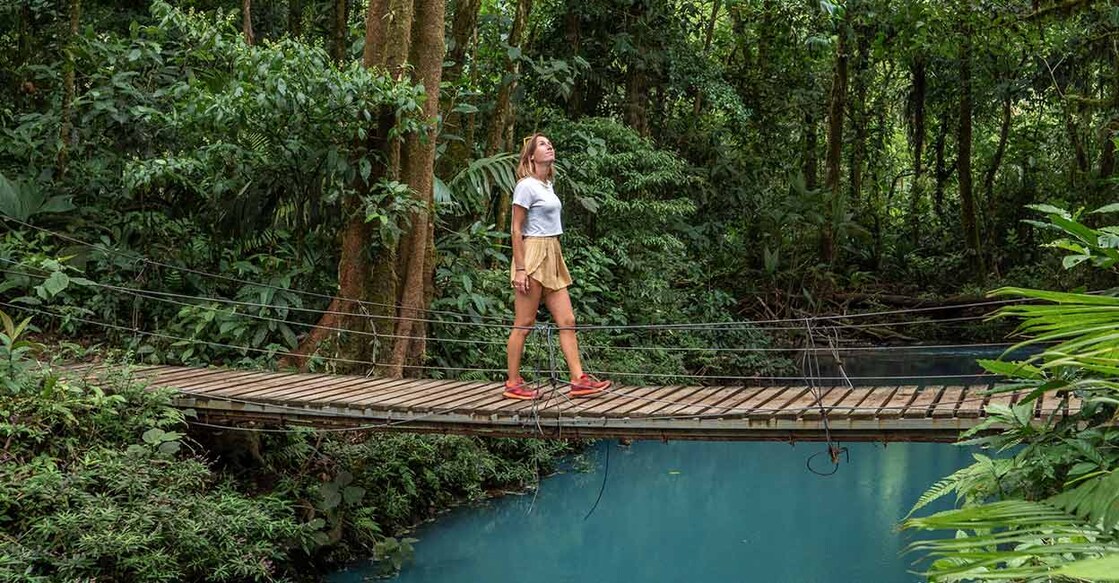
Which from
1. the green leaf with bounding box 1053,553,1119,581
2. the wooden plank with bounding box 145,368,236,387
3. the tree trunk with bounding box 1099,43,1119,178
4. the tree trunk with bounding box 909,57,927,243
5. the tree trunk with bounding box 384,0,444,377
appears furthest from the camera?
the tree trunk with bounding box 909,57,927,243

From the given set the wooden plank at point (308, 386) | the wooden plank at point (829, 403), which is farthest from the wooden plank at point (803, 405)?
the wooden plank at point (308, 386)

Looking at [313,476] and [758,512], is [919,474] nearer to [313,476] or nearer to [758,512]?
[758,512]

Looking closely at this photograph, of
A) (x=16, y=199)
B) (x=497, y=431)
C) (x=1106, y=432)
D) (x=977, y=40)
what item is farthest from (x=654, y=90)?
(x=1106, y=432)

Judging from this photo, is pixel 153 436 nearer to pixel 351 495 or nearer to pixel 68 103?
pixel 351 495

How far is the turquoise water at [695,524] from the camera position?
231 inches

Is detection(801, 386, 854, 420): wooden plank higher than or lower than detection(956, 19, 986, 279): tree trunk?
lower

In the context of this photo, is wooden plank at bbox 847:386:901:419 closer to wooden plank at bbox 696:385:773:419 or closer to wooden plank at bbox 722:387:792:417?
wooden plank at bbox 722:387:792:417

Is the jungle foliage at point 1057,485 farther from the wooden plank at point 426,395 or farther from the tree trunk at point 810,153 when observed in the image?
the tree trunk at point 810,153

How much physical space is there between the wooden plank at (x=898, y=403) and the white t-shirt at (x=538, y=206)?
5.08 feet

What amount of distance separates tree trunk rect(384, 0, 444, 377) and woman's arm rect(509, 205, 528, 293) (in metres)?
1.95

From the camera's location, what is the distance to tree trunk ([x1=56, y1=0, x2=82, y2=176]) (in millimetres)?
7176

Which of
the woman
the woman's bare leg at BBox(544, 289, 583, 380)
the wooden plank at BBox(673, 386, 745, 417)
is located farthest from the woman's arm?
the wooden plank at BBox(673, 386, 745, 417)

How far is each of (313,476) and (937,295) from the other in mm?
9403

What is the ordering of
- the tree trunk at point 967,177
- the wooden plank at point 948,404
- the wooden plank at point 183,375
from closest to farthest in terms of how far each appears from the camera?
the wooden plank at point 948,404 < the wooden plank at point 183,375 < the tree trunk at point 967,177
